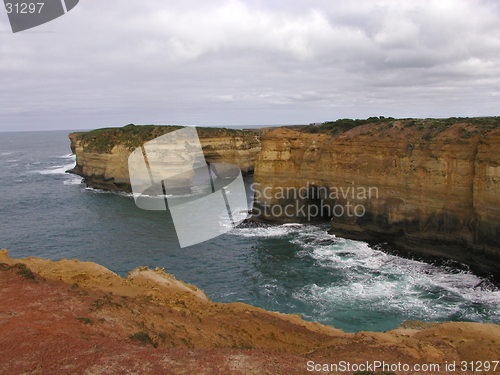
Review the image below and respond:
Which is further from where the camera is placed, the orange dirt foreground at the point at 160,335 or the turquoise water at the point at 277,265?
the turquoise water at the point at 277,265

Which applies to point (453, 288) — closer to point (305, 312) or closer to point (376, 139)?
point (305, 312)

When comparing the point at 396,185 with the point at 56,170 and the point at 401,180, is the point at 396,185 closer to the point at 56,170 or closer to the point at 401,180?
the point at 401,180

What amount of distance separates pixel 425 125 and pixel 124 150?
36.9 m

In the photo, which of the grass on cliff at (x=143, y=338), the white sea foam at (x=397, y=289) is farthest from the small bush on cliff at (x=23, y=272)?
the white sea foam at (x=397, y=289)

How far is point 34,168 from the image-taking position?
74000 millimetres

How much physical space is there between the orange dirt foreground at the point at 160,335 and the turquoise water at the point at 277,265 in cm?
432

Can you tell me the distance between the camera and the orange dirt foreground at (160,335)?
25.0 feet

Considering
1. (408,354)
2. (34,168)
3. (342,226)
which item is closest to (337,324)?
(408,354)

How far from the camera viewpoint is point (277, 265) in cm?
2423

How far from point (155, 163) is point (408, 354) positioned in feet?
137

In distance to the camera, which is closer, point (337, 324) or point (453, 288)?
point (337, 324)

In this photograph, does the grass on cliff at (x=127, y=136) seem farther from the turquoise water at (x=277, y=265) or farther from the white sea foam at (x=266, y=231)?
the white sea foam at (x=266, y=231)

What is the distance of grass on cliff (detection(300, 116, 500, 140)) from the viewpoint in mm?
22591

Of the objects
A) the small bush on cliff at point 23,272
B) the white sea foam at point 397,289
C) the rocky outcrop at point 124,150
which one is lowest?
the white sea foam at point 397,289
